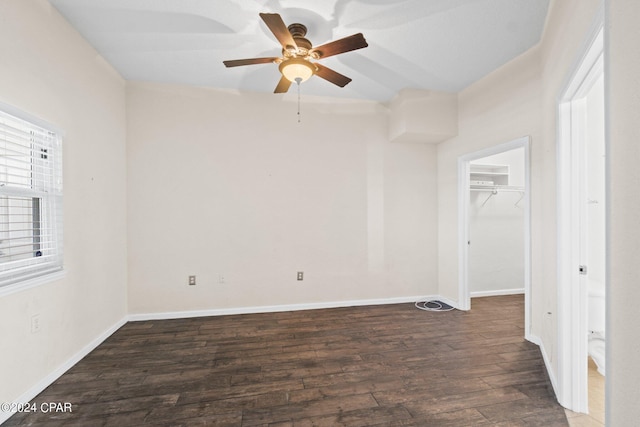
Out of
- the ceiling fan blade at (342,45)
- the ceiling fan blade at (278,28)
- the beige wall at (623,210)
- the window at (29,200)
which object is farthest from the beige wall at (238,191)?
the ceiling fan blade at (278,28)

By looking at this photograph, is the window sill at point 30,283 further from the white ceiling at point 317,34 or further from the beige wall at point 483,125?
the beige wall at point 483,125

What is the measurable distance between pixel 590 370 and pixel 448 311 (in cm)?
152

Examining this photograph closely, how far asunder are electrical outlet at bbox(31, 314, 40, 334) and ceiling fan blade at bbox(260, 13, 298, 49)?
2.55 metres

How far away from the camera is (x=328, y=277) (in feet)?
13.1

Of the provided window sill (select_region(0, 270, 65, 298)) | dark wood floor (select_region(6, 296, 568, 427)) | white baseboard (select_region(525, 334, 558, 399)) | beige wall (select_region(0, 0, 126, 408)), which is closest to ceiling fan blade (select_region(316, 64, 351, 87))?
beige wall (select_region(0, 0, 126, 408))

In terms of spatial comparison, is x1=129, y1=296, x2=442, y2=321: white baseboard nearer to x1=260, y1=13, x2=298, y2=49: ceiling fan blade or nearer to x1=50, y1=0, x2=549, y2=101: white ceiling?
x1=50, y1=0, x2=549, y2=101: white ceiling

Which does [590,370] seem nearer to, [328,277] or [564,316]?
[564,316]

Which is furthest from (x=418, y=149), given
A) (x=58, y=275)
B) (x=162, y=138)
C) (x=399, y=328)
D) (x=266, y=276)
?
(x=58, y=275)

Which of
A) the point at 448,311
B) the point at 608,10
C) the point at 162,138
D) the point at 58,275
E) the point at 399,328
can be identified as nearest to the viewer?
the point at 608,10

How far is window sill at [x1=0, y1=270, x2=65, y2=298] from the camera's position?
1825 mm

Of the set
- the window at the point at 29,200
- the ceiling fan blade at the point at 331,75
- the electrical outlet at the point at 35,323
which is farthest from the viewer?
the ceiling fan blade at the point at 331,75

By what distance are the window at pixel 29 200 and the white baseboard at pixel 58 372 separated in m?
0.77

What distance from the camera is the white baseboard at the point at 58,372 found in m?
1.93

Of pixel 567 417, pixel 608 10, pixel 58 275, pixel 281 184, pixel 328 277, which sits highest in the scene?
pixel 608 10
